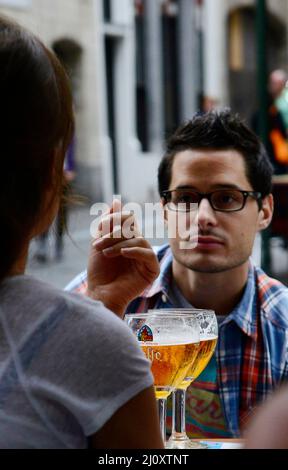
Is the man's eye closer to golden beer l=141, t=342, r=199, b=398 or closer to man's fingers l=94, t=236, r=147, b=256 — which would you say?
man's fingers l=94, t=236, r=147, b=256

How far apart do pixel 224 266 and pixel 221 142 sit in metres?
0.34

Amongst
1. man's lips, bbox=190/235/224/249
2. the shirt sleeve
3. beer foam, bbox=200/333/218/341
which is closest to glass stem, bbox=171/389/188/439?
beer foam, bbox=200/333/218/341

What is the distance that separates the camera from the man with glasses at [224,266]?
6.13ft

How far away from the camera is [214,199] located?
2129 millimetres

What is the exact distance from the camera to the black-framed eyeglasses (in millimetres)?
2125

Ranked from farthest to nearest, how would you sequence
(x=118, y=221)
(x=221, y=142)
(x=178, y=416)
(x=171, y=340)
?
(x=221, y=142)
(x=118, y=221)
(x=178, y=416)
(x=171, y=340)

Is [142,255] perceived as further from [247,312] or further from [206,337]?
[247,312]

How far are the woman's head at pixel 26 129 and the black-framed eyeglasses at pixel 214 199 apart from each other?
42.2 inches

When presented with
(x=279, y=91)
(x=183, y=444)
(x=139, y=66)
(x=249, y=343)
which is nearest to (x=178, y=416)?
(x=183, y=444)

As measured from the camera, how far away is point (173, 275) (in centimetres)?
218

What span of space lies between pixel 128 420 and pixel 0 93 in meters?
0.43

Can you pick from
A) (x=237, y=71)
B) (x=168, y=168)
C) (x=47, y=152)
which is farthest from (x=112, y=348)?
(x=237, y=71)

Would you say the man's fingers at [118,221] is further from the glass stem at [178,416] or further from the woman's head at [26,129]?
the woman's head at [26,129]
